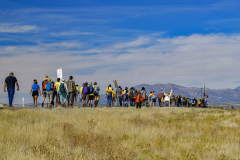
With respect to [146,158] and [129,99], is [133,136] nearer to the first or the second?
[146,158]

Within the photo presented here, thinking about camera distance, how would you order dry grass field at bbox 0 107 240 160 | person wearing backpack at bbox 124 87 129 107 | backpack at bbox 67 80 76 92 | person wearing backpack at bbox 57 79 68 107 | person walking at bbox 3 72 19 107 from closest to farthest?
dry grass field at bbox 0 107 240 160
person walking at bbox 3 72 19 107
person wearing backpack at bbox 57 79 68 107
backpack at bbox 67 80 76 92
person wearing backpack at bbox 124 87 129 107

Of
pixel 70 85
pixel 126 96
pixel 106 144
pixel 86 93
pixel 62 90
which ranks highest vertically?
pixel 70 85

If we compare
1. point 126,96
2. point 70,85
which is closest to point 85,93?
point 70,85

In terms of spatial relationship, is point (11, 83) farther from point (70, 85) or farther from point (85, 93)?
point (85, 93)

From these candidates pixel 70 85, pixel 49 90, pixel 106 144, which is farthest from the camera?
pixel 70 85

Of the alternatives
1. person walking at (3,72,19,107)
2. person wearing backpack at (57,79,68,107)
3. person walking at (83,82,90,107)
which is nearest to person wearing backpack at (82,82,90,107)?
person walking at (83,82,90,107)

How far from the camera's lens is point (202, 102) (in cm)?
4328

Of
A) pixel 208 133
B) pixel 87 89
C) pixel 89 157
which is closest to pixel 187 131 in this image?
pixel 208 133

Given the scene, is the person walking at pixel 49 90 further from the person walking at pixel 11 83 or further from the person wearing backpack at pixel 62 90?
the person walking at pixel 11 83

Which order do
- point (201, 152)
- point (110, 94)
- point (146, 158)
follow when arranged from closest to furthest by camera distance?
1. point (146, 158)
2. point (201, 152)
3. point (110, 94)

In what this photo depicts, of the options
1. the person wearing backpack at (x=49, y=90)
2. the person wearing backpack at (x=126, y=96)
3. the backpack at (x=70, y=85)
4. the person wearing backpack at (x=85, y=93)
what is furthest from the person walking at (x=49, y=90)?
the person wearing backpack at (x=126, y=96)

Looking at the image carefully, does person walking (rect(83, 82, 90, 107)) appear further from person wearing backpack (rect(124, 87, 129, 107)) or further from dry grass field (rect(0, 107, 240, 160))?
dry grass field (rect(0, 107, 240, 160))

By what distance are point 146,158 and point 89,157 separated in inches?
64.1

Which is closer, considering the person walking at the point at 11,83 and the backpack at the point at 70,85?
the person walking at the point at 11,83
